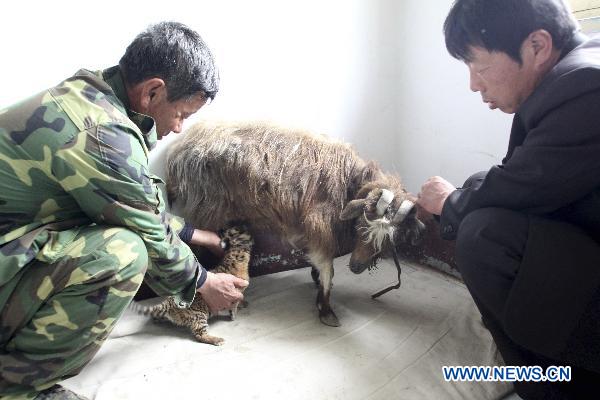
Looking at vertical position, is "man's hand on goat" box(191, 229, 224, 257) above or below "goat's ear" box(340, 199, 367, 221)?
below

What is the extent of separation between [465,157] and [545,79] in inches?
61.1

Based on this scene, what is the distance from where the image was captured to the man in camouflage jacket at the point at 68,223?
4.77ft

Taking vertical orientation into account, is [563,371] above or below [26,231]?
below

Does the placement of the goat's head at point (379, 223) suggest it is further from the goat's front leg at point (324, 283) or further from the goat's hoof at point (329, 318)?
the goat's hoof at point (329, 318)

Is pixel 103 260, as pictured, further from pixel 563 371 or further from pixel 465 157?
pixel 465 157

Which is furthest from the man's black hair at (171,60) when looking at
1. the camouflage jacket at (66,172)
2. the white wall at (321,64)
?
the white wall at (321,64)

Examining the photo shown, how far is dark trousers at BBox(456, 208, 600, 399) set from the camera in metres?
1.48

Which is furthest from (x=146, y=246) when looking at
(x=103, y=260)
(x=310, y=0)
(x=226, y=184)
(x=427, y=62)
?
(x=427, y=62)

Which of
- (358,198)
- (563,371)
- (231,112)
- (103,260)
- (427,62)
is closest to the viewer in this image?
(103,260)

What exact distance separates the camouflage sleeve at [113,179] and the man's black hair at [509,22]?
135 cm

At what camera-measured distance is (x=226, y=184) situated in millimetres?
2623

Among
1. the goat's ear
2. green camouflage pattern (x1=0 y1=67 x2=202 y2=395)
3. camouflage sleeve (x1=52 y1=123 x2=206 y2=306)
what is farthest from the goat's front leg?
green camouflage pattern (x1=0 y1=67 x2=202 y2=395)

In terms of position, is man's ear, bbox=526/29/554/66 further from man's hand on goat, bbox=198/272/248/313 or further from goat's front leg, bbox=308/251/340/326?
man's hand on goat, bbox=198/272/248/313

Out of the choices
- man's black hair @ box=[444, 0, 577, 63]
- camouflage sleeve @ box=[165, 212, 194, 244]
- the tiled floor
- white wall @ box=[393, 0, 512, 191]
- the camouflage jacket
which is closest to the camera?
the camouflage jacket
